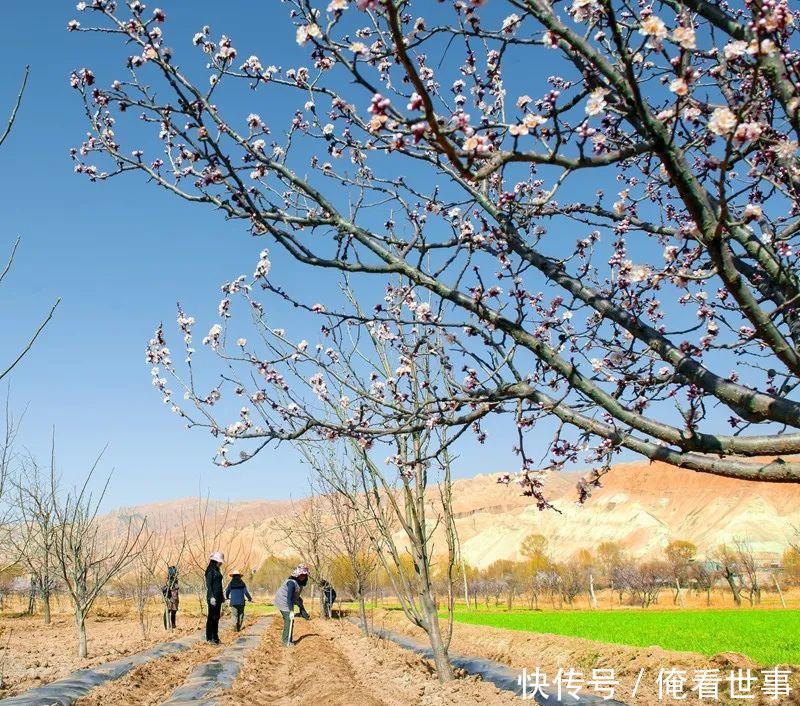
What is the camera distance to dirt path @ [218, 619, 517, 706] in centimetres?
810

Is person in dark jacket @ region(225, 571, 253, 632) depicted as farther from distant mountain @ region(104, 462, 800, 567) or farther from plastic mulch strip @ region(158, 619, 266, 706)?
distant mountain @ region(104, 462, 800, 567)

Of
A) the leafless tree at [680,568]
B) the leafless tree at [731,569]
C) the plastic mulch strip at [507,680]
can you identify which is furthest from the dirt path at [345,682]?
the leafless tree at [680,568]

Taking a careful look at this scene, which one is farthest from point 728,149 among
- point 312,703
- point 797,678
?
point 797,678

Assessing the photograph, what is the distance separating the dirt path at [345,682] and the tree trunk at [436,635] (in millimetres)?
157

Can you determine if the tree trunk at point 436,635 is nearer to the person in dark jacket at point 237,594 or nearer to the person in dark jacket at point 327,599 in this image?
the person in dark jacket at point 237,594

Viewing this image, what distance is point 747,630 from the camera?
57.5 feet

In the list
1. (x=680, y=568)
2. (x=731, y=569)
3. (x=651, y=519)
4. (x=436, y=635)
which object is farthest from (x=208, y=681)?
(x=651, y=519)

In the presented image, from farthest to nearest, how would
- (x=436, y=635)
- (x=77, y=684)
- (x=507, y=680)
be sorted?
(x=507, y=680), (x=77, y=684), (x=436, y=635)

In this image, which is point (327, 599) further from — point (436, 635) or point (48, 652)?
point (436, 635)

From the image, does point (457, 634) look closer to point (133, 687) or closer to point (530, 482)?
point (133, 687)

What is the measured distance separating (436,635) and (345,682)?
5.84ft

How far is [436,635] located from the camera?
8.63m

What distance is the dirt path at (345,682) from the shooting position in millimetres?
8102

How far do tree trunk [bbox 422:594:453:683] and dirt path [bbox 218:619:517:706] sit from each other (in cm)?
16
